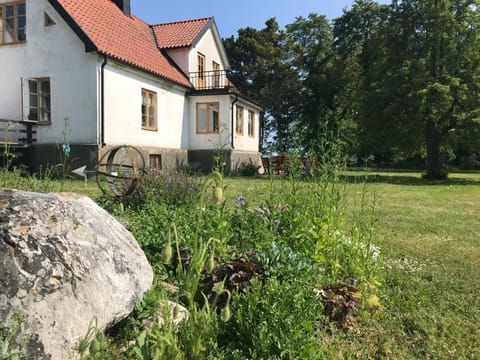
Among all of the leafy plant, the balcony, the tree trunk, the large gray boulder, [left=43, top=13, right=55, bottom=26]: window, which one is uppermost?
[left=43, top=13, right=55, bottom=26]: window

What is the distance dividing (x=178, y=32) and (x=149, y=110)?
6.68 meters

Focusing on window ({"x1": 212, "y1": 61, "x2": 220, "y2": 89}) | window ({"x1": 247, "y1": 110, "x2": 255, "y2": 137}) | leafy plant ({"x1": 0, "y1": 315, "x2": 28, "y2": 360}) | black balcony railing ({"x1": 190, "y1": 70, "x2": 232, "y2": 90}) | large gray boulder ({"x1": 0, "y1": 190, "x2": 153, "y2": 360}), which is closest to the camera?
leafy plant ({"x1": 0, "y1": 315, "x2": 28, "y2": 360})

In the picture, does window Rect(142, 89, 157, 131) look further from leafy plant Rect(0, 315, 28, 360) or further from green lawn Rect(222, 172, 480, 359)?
leafy plant Rect(0, 315, 28, 360)

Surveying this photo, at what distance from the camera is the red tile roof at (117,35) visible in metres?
12.8

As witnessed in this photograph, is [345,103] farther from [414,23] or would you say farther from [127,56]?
[127,56]

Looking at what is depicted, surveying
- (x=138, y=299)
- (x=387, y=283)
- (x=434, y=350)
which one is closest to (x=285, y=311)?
(x=138, y=299)

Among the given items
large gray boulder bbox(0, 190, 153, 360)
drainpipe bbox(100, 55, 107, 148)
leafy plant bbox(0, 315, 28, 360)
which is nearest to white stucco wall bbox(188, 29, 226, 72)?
drainpipe bbox(100, 55, 107, 148)

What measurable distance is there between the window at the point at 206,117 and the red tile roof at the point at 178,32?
3324mm

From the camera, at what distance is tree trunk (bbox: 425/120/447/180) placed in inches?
749

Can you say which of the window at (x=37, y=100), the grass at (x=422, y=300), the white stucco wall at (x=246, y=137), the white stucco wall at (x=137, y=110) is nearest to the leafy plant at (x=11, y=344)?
the grass at (x=422, y=300)

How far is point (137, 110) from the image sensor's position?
14.7 m

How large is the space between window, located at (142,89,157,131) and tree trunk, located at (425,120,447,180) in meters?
13.9

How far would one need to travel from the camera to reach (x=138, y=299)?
7.61ft

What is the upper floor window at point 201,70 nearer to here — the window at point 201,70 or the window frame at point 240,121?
the window at point 201,70
